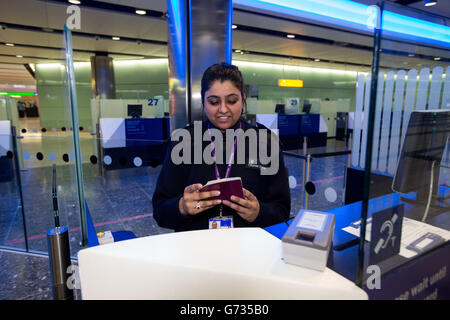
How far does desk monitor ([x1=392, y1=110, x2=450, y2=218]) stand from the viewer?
38.1 inches

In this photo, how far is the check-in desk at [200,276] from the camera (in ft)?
1.70

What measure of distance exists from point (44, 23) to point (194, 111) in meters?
6.37

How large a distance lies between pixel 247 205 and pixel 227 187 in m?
0.16

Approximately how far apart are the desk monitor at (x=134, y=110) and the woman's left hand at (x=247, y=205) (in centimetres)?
635

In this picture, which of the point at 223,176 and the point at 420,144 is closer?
the point at 420,144

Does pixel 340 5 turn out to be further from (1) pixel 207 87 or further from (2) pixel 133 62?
(2) pixel 133 62

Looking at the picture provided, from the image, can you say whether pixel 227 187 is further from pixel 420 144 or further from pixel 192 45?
pixel 192 45

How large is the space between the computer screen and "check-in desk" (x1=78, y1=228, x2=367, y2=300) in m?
0.63

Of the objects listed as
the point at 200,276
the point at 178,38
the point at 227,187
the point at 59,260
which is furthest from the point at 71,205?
the point at 200,276

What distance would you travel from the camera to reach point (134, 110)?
692 centimetres

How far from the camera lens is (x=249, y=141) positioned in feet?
4.35

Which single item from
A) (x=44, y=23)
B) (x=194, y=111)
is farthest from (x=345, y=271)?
(x=44, y=23)

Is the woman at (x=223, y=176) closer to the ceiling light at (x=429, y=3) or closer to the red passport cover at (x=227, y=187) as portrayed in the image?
the red passport cover at (x=227, y=187)

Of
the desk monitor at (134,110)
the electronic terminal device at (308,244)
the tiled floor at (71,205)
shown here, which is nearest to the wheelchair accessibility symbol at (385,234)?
the electronic terminal device at (308,244)
